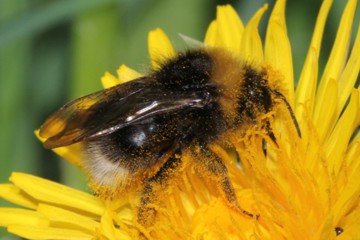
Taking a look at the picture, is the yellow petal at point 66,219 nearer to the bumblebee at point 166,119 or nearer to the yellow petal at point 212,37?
the bumblebee at point 166,119

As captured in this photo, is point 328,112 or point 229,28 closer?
point 328,112

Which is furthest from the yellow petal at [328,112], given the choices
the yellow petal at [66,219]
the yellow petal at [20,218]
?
the yellow petal at [20,218]

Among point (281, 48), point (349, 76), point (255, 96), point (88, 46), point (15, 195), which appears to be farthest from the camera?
point (88, 46)

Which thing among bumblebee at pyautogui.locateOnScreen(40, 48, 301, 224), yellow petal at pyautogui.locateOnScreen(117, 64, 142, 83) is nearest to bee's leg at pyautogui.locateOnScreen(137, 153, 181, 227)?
bumblebee at pyautogui.locateOnScreen(40, 48, 301, 224)

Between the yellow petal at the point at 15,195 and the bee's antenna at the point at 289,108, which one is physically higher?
the bee's antenna at the point at 289,108

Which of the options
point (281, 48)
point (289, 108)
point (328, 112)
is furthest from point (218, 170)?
point (281, 48)

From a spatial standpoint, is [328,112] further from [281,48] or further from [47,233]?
[47,233]

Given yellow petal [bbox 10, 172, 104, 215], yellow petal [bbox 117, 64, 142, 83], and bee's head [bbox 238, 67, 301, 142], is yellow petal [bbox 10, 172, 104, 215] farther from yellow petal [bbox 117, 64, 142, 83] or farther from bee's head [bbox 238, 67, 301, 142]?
bee's head [bbox 238, 67, 301, 142]
